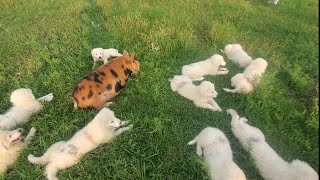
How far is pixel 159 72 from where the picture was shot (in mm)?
7062

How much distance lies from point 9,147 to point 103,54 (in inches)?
107

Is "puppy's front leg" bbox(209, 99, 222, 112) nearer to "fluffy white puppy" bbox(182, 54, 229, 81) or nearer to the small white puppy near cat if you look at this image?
"fluffy white puppy" bbox(182, 54, 229, 81)

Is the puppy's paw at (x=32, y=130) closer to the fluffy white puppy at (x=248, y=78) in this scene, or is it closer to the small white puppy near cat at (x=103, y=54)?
the small white puppy near cat at (x=103, y=54)

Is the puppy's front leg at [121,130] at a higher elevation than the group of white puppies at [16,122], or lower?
higher

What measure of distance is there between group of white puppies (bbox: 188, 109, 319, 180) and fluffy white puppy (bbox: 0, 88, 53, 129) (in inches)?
114

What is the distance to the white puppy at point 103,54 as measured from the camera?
734 centimetres

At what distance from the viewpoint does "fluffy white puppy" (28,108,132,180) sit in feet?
17.0

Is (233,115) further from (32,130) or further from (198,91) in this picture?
(32,130)

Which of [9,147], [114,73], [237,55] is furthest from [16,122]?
[237,55]

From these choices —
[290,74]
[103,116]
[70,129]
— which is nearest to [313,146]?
[290,74]

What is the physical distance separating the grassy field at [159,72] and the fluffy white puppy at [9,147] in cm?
13

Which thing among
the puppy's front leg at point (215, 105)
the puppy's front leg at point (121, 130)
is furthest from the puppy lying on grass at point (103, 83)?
the puppy's front leg at point (215, 105)

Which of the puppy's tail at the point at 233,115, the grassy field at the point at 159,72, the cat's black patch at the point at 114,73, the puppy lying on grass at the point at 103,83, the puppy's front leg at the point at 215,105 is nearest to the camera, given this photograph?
the grassy field at the point at 159,72

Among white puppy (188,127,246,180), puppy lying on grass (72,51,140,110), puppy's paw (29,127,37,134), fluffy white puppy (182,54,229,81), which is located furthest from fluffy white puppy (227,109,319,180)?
puppy's paw (29,127,37,134)
